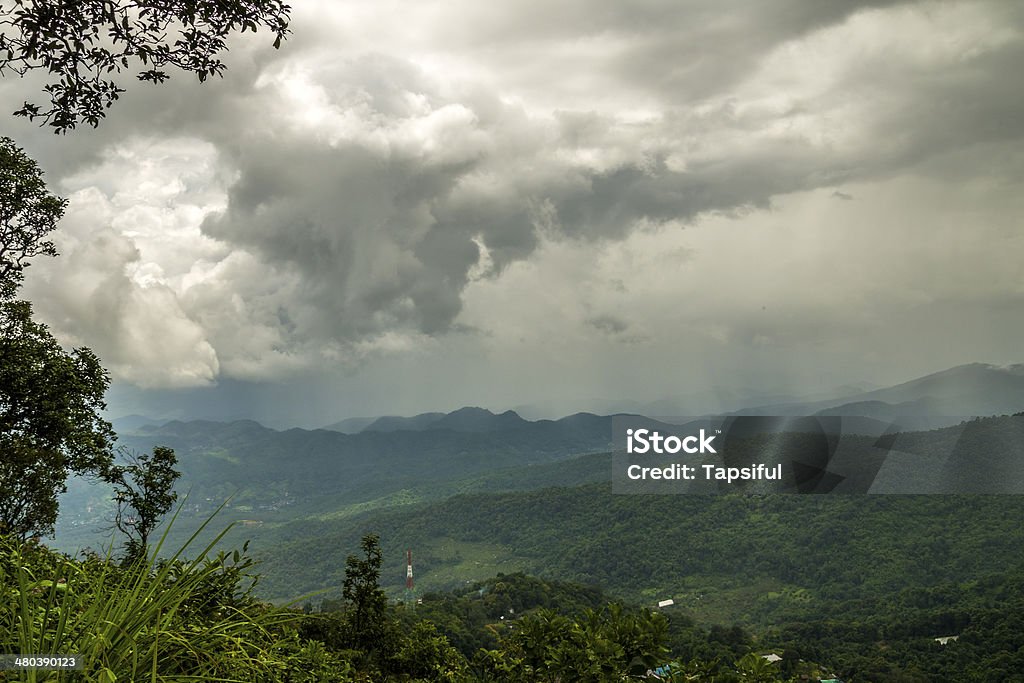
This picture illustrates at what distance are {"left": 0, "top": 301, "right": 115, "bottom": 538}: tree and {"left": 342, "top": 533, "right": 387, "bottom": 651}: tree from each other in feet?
30.1

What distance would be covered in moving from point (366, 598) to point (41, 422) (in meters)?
11.4

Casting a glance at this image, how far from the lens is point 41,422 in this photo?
43.8ft

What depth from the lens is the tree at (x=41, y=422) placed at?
12.2 metres

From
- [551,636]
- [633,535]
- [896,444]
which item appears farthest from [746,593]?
[551,636]

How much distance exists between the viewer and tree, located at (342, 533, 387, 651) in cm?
2095

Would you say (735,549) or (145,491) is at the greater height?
→ (145,491)

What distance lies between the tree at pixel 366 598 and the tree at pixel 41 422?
30.1 ft

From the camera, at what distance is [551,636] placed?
3.59 metres
